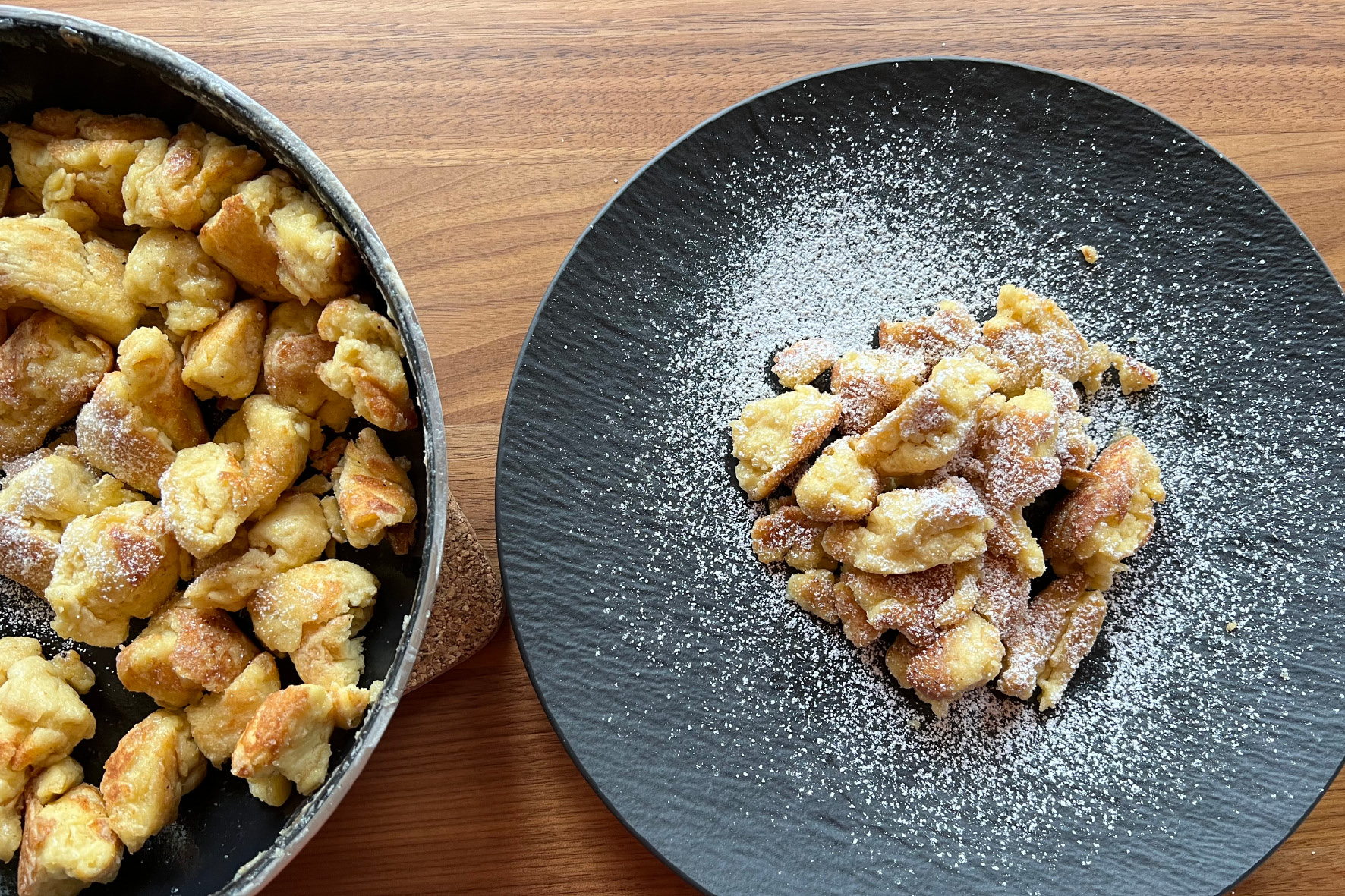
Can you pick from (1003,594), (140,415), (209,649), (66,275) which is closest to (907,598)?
(1003,594)

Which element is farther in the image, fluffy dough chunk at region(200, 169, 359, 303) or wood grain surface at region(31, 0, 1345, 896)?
wood grain surface at region(31, 0, 1345, 896)

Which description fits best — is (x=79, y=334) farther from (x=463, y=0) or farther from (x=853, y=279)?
(x=853, y=279)

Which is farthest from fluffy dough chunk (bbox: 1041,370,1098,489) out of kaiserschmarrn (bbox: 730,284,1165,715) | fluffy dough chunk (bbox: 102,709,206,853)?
fluffy dough chunk (bbox: 102,709,206,853)

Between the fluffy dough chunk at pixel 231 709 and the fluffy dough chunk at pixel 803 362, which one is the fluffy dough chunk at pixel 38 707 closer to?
the fluffy dough chunk at pixel 231 709

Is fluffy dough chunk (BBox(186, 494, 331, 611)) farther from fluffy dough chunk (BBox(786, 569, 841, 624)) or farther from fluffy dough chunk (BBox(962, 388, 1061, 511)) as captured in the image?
fluffy dough chunk (BBox(962, 388, 1061, 511))

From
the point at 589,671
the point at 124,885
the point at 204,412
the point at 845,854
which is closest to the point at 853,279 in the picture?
the point at 589,671

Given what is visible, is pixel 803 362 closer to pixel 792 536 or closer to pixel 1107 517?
pixel 792 536

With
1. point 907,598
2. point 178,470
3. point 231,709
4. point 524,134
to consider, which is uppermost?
point 524,134
